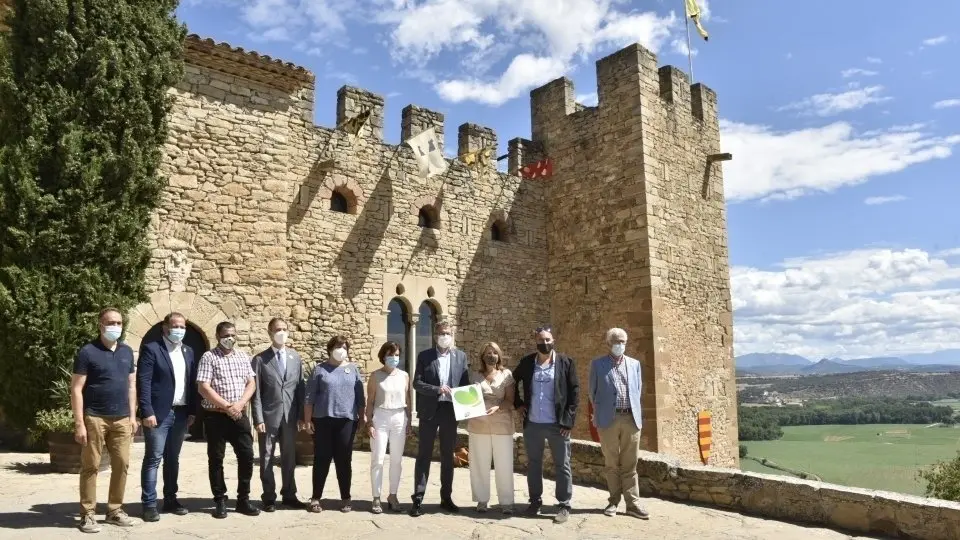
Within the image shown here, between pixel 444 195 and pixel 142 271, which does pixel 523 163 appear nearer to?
pixel 444 195

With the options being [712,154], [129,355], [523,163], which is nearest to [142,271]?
[129,355]

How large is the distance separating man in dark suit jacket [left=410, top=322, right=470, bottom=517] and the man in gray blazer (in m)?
1.08

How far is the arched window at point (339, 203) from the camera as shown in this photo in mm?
12217

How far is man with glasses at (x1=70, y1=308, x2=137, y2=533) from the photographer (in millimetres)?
4973

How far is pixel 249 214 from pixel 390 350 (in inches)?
187

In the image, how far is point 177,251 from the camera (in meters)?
9.24

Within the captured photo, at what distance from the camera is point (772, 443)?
5066 centimetres

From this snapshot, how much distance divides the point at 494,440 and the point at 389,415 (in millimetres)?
978

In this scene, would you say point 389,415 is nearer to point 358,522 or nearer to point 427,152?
point 358,522

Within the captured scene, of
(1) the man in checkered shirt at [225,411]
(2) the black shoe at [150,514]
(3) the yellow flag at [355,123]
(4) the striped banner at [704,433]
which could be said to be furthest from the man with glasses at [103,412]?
Result: (4) the striped banner at [704,433]

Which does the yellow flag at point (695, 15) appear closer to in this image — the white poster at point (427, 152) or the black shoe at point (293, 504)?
the white poster at point (427, 152)

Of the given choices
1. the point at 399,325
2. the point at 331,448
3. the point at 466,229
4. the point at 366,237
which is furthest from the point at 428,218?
the point at 331,448

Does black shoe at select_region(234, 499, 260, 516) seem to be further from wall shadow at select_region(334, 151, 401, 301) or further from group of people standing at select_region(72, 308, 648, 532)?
wall shadow at select_region(334, 151, 401, 301)

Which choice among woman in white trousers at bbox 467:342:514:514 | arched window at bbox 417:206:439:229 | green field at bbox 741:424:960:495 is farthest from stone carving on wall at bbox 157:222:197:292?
green field at bbox 741:424:960:495
